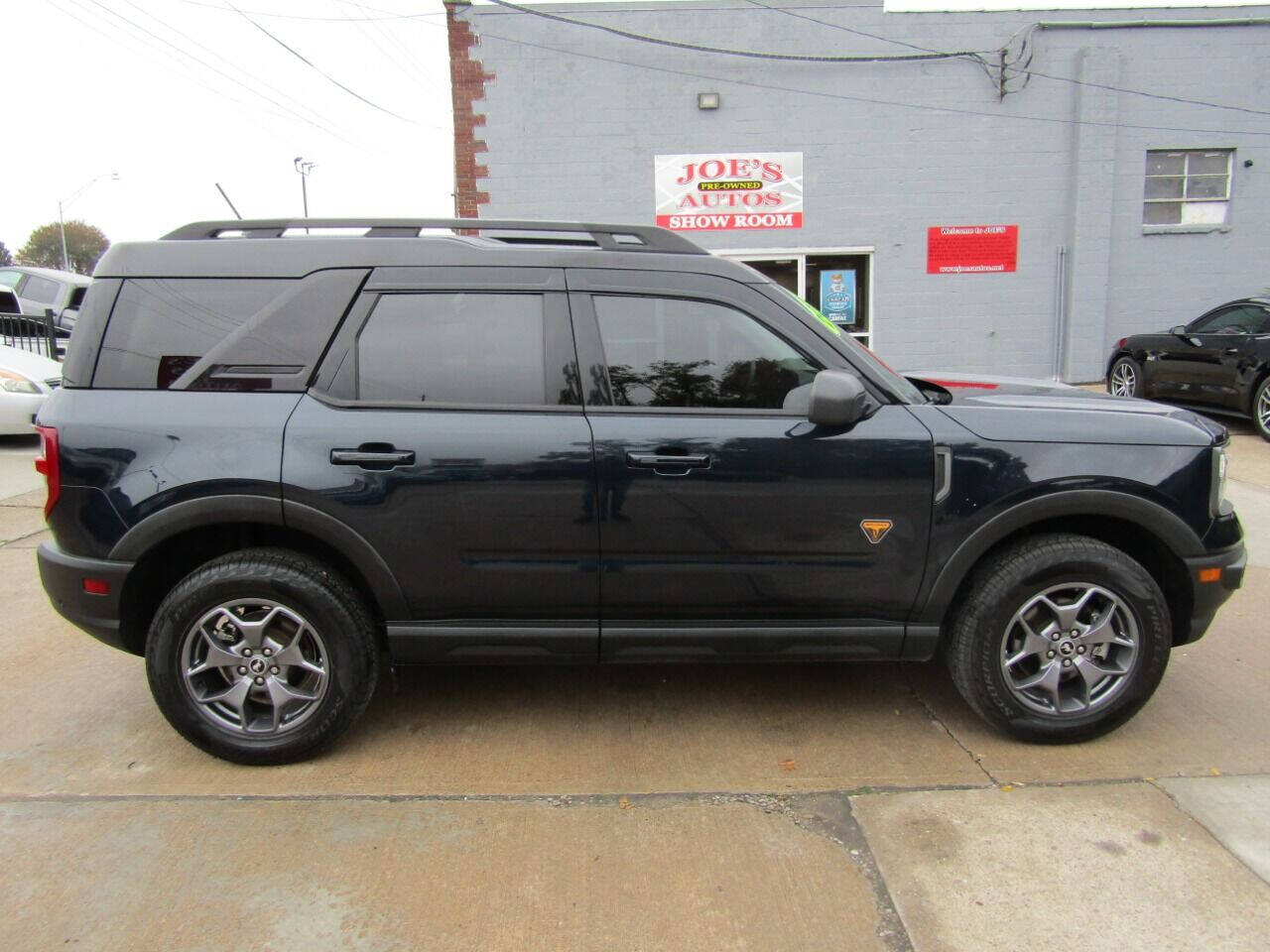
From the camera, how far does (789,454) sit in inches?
120

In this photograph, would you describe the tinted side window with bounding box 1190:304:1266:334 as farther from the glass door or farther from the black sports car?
the glass door

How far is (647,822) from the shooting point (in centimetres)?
284

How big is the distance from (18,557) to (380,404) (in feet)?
14.2

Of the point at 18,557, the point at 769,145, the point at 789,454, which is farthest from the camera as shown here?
the point at 769,145

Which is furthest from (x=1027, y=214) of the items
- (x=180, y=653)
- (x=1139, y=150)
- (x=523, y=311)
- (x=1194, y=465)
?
(x=180, y=653)

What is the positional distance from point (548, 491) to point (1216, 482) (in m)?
2.48

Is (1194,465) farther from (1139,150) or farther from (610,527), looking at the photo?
(1139,150)

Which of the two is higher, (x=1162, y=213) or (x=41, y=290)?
(x=1162, y=213)

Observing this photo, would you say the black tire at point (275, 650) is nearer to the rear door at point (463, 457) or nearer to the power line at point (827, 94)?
the rear door at point (463, 457)

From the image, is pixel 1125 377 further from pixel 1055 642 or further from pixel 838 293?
pixel 1055 642

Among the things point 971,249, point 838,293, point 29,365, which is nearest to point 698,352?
point 29,365

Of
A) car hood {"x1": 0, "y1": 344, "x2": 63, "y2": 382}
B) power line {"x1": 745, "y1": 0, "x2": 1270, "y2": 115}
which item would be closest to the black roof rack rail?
car hood {"x1": 0, "y1": 344, "x2": 63, "y2": 382}

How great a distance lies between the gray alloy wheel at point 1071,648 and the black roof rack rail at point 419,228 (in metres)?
1.88

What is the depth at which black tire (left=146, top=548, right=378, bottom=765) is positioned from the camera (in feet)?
10.1
